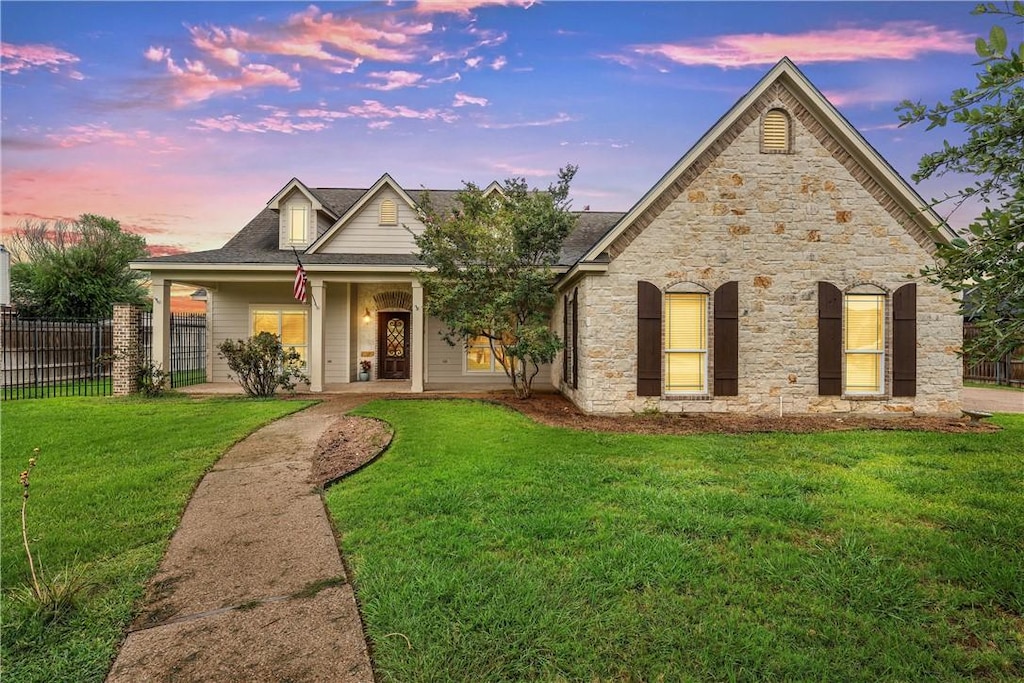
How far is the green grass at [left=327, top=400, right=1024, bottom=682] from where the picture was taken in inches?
95.4

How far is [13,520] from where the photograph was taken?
4.16 meters

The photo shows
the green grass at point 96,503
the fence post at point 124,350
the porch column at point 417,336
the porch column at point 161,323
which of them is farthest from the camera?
the porch column at point 417,336

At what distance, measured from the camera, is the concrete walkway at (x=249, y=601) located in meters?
2.38

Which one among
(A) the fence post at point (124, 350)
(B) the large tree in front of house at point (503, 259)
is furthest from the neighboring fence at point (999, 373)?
(A) the fence post at point (124, 350)

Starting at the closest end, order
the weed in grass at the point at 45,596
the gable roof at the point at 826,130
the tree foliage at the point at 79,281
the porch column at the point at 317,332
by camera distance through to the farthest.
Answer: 1. the weed in grass at the point at 45,596
2. the gable roof at the point at 826,130
3. the porch column at the point at 317,332
4. the tree foliage at the point at 79,281

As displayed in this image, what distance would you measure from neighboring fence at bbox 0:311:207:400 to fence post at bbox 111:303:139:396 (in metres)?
0.22

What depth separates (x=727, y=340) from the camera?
31.2 ft

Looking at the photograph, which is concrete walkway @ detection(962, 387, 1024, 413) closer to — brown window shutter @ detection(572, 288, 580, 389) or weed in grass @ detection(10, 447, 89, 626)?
brown window shutter @ detection(572, 288, 580, 389)

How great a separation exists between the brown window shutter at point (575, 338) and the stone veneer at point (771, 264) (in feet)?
3.48

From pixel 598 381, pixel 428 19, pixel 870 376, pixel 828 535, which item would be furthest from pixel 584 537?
pixel 428 19

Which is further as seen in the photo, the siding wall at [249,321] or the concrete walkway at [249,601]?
the siding wall at [249,321]

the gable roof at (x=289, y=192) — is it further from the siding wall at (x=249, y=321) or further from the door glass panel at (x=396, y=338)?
the door glass panel at (x=396, y=338)

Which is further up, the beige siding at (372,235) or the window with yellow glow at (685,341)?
the beige siding at (372,235)

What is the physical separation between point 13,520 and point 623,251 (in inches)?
377
